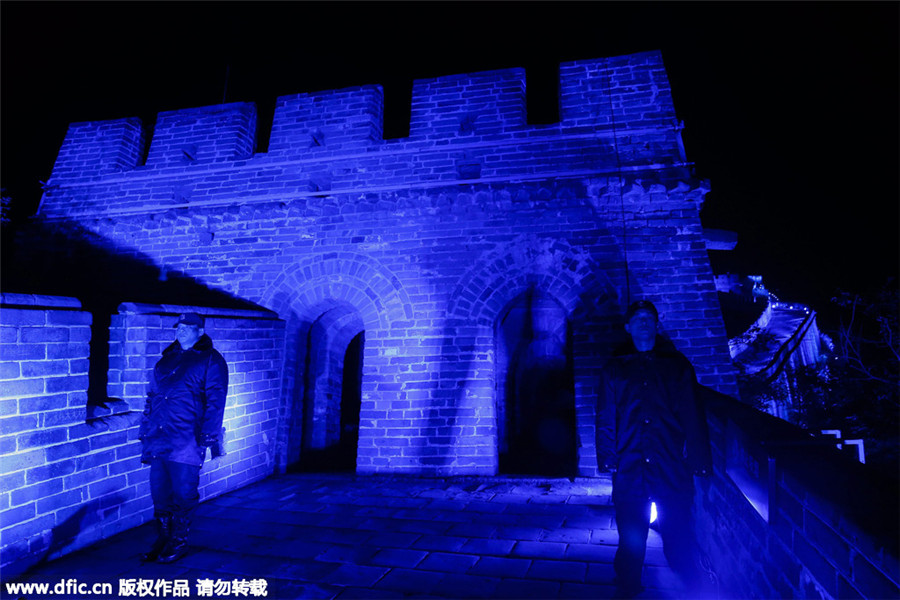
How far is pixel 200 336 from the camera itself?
344 cm

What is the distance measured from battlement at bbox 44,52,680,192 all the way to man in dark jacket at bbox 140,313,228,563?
383 cm

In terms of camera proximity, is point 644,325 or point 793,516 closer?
point 793,516

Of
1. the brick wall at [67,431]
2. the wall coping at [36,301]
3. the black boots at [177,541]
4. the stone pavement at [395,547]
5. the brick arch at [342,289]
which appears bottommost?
Answer: the stone pavement at [395,547]

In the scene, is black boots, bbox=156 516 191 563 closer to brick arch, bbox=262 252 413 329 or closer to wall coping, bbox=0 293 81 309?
wall coping, bbox=0 293 81 309

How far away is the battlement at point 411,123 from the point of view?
5.43m

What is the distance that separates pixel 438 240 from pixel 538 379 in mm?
2698

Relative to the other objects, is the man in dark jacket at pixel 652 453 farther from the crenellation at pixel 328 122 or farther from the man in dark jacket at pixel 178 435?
the crenellation at pixel 328 122

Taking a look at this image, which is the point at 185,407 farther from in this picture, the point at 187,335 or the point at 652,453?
the point at 652,453

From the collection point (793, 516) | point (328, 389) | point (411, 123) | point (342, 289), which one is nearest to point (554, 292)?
point (342, 289)

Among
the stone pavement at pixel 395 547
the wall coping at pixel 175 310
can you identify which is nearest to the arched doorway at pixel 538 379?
the stone pavement at pixel 395 547

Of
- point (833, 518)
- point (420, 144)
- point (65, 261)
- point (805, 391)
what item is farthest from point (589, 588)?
point (805, 391)

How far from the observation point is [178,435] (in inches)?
121

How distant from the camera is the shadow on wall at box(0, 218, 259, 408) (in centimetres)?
600

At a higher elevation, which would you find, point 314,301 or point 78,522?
point 314,301
